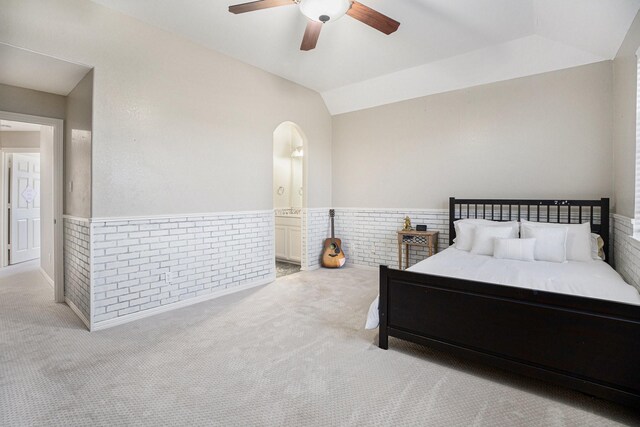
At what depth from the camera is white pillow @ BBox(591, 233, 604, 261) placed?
345 centimetres

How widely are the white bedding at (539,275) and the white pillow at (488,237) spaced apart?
19 centimetres

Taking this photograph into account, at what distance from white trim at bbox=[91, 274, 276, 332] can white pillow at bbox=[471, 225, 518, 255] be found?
287cm

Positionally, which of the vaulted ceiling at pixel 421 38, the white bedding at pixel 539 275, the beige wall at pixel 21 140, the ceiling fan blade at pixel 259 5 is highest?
the vaulted ceiling at pixel 421 38

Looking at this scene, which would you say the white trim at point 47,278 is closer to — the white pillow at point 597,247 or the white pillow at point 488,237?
the white pillow at point 488,237

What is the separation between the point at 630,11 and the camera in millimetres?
2658

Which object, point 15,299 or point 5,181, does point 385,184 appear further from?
point 5,181

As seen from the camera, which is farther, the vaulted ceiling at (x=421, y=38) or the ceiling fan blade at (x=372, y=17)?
the vaulted ceiling at (x=421, y=38)

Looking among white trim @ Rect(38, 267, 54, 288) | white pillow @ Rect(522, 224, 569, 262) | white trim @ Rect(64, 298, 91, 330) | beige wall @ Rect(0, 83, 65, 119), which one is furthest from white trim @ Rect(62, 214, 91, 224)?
white pillow @ Rect(522, 224, 569, 262)

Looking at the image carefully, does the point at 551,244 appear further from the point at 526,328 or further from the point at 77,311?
the point at 77,311

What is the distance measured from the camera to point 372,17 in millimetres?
2783

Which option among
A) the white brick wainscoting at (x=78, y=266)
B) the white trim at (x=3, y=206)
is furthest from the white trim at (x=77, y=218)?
the white trim at (x=3, y=206)

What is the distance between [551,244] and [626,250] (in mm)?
566

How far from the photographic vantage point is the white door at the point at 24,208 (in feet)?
19.5

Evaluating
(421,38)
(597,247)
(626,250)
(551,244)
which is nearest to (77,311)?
(421,38)
